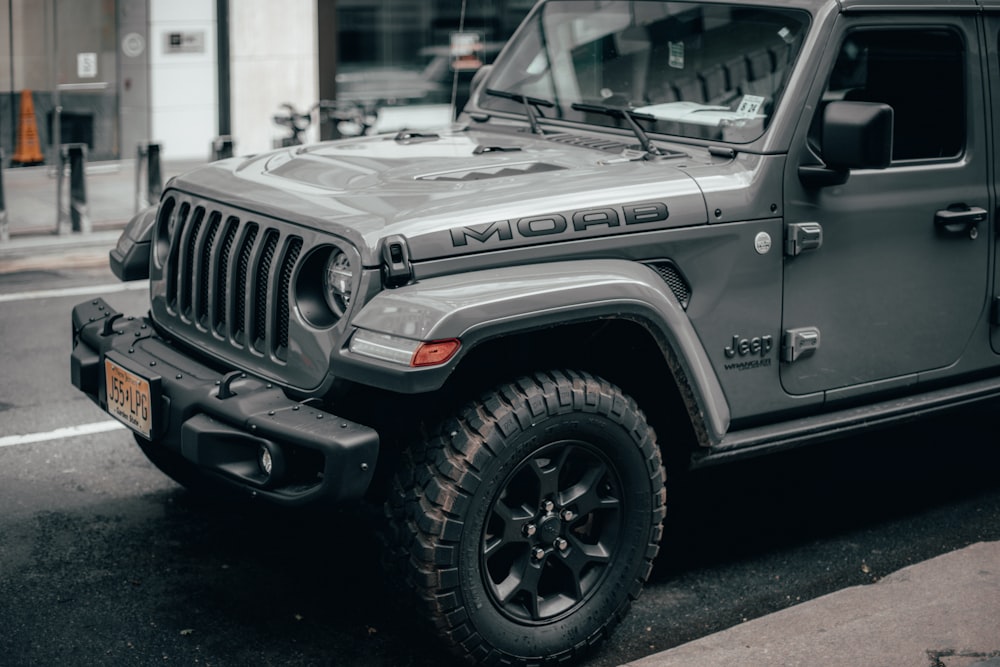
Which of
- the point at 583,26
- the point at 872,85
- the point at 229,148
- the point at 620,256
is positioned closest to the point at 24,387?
the point at 583,26

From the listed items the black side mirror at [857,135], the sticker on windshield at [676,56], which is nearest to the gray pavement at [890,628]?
the black side mirror at [857,135]

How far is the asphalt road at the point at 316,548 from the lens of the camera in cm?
399

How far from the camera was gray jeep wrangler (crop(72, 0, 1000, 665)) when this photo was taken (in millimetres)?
3535

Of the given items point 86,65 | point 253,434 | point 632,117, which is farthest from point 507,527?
point 86,65

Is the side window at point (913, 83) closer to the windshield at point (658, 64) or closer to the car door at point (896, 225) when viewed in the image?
the car door at point (896, 225)

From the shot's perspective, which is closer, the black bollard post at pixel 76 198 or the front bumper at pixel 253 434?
the front bumper at pixel 253 434

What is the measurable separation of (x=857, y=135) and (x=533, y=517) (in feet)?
4.94

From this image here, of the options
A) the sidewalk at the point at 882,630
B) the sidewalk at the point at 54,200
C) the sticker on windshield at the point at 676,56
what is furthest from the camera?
the sidewalk at the point at 54,200

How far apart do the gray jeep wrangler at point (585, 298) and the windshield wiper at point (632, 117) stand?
1cm

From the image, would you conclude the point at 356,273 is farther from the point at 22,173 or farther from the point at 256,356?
the point at 22,173

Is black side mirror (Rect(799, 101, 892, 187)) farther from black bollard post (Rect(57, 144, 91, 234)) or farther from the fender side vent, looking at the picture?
black bollard post (Rect(57, 144, 91, 234))

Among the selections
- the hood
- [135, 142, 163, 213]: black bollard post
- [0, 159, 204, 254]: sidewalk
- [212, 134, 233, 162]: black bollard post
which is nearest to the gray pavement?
the hood

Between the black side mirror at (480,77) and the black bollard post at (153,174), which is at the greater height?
the black side mirror at (480,77)

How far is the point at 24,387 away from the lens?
6488 mm
